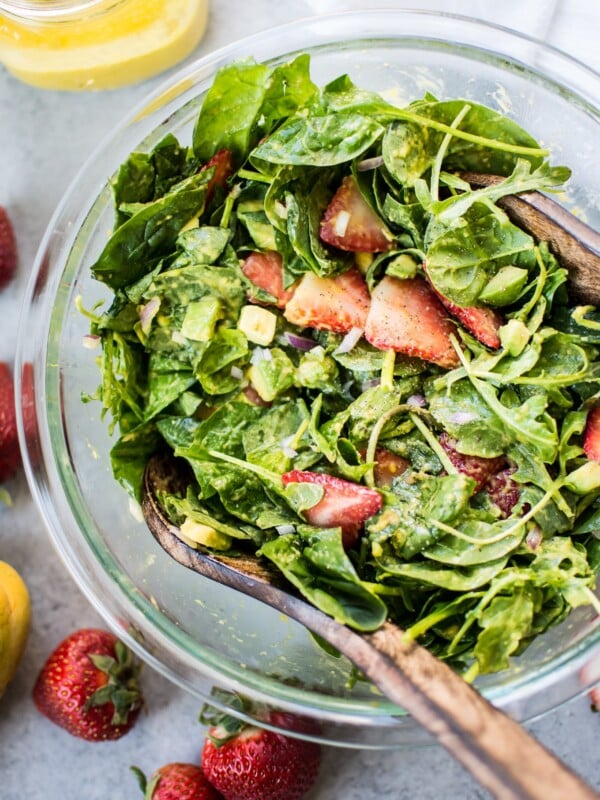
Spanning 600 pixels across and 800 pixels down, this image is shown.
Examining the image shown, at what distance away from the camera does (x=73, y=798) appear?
212cm

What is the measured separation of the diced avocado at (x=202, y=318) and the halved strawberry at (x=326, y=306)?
135mm

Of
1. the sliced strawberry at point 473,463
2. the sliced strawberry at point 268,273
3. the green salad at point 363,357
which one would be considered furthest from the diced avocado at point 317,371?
the sliced strawberry at point 473,463

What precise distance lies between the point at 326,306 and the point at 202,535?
0.47 meters

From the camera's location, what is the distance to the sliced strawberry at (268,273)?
1630 millimetres

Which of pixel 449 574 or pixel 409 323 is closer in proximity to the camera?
pixel 449 574

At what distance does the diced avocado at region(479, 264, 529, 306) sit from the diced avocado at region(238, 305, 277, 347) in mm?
388

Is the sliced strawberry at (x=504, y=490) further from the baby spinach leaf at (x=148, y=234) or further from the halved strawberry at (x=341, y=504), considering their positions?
the baby spinach leaf at (x=148, y=234)

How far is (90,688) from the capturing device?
2.05 m

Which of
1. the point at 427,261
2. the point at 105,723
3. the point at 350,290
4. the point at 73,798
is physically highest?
the point at 427,261

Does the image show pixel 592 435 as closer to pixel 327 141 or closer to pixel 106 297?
pixel 327 141

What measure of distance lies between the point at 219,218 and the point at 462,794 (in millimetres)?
1423

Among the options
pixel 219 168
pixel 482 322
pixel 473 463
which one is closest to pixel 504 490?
pixel 473 463

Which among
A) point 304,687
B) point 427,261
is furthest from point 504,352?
point 304,687

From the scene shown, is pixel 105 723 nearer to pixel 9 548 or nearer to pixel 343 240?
pixel 9 548
